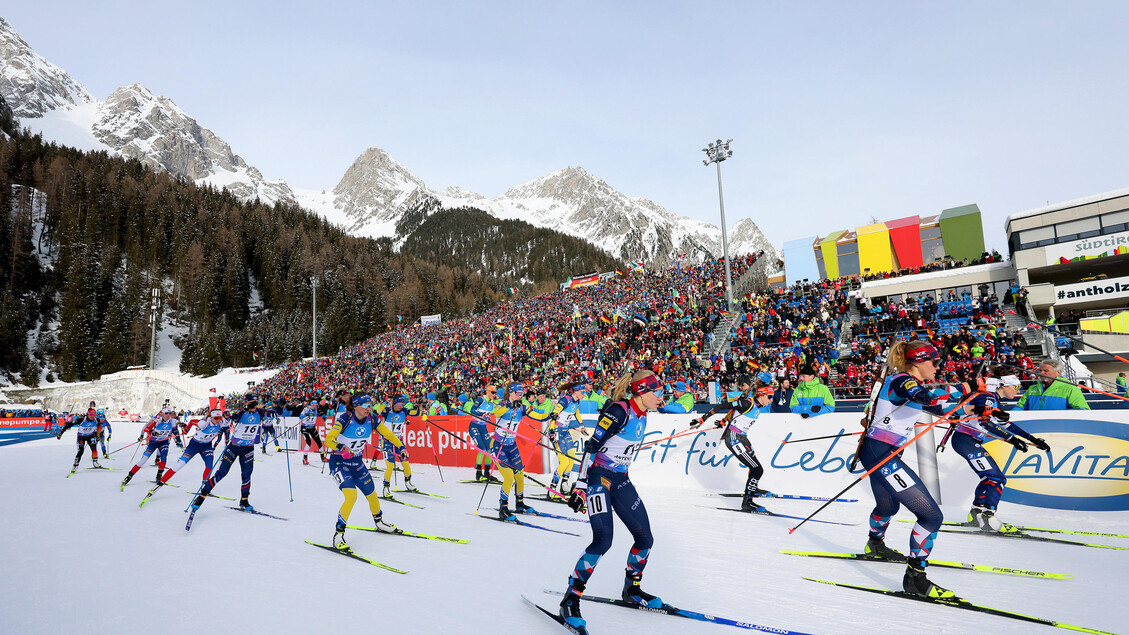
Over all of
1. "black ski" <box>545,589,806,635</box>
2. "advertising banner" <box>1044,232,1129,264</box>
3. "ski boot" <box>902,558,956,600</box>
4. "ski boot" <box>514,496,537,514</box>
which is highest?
"advertising banner" <box>1044,232,1129,264</box>

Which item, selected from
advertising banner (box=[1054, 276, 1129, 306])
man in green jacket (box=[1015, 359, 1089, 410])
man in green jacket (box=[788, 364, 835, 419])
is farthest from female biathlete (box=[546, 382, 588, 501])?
advertising banner (box=[1054, 276, 1129, 306])

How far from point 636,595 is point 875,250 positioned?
42094 mm

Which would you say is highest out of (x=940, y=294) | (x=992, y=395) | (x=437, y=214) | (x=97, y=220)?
(x=437, y=214)

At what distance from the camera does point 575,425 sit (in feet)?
39.1

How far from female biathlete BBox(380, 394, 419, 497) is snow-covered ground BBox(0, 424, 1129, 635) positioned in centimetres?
119

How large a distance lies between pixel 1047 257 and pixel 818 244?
49.5ft

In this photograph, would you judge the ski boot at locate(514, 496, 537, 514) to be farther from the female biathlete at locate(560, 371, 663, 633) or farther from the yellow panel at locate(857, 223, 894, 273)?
the yellow panel at locate(857, 223, 894, 273)

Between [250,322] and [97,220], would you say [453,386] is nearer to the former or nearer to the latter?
[250,322]

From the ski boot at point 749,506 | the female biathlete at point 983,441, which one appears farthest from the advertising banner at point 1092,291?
the ski boot at point 749,506

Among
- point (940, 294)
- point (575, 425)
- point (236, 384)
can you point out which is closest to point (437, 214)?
point (236, 384)

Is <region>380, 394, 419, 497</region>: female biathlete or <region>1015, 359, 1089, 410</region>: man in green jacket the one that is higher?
<region>1015, 359, 1089, 410</region>: man in green jacket

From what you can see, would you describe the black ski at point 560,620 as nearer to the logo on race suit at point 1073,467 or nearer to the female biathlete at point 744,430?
the female biathlete at point 744,430

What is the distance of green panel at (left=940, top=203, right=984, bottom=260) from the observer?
3778 cm

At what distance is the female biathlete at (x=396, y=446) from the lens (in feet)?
31.8
